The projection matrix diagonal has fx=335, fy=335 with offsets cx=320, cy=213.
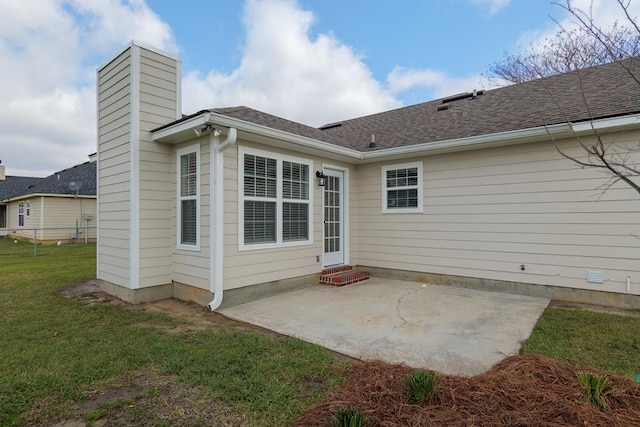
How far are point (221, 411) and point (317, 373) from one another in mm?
870

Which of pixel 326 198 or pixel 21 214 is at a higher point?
pixel 326 198

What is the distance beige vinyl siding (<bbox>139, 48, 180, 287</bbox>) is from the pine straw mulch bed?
4.22 m

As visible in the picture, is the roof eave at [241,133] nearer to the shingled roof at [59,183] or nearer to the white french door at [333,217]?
the white french door at [333,217]

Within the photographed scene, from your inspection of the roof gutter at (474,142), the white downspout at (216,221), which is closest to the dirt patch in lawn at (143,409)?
the white downspout at (216,221)

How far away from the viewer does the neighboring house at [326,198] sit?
16.6 feet

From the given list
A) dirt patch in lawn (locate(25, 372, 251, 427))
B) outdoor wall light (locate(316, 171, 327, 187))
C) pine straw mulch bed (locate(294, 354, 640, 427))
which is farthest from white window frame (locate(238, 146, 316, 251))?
pine straw mulch bed (locate(294, 354, 640, 427))

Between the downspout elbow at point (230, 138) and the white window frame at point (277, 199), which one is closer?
the downspout elbow at point (230, 138)

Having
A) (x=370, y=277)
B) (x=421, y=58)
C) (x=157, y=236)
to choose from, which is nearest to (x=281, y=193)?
(x=157, y=236)

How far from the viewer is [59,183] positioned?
739 inches

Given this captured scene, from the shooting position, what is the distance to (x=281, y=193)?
19.8ft

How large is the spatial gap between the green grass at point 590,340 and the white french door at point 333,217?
155 inches

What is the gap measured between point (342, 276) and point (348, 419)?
15.8 ft

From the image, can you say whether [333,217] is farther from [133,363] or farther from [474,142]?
[133,363]

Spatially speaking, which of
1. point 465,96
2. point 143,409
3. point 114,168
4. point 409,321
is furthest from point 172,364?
point 465,96
